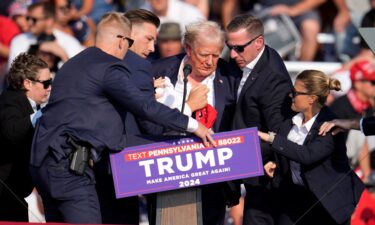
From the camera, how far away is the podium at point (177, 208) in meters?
6.61

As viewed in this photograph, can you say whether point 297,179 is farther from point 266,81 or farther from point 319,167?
point 266,81

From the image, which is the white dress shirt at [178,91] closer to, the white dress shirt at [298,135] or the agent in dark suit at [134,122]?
the agent in dark suit at [134,122]

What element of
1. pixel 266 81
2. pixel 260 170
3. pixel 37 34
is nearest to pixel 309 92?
pixel 266 81

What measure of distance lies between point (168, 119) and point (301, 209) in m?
1.32

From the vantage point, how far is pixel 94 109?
6.68m

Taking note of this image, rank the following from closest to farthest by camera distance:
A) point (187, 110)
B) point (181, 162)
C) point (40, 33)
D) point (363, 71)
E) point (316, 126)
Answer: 1. point (181, 162)
2. point (187, 110)
3. point (316, 126)
4. point (363, 71)
5. point (40, 33)

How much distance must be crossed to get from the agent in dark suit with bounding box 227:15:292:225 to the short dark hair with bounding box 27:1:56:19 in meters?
3.40

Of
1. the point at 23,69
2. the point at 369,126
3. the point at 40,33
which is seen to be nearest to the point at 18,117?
the point at 23,69

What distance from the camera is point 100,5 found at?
11.9 metres

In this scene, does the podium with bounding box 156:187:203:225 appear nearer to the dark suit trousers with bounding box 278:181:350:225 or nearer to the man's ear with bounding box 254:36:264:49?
the dark suit trousers with bounding box 278:181:350:225

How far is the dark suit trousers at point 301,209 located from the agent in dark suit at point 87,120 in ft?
3.83

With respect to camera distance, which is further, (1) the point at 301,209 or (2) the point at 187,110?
(1) the point at 301,209

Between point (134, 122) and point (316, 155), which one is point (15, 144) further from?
point (316, 155)

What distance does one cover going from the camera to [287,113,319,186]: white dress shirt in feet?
24.2
